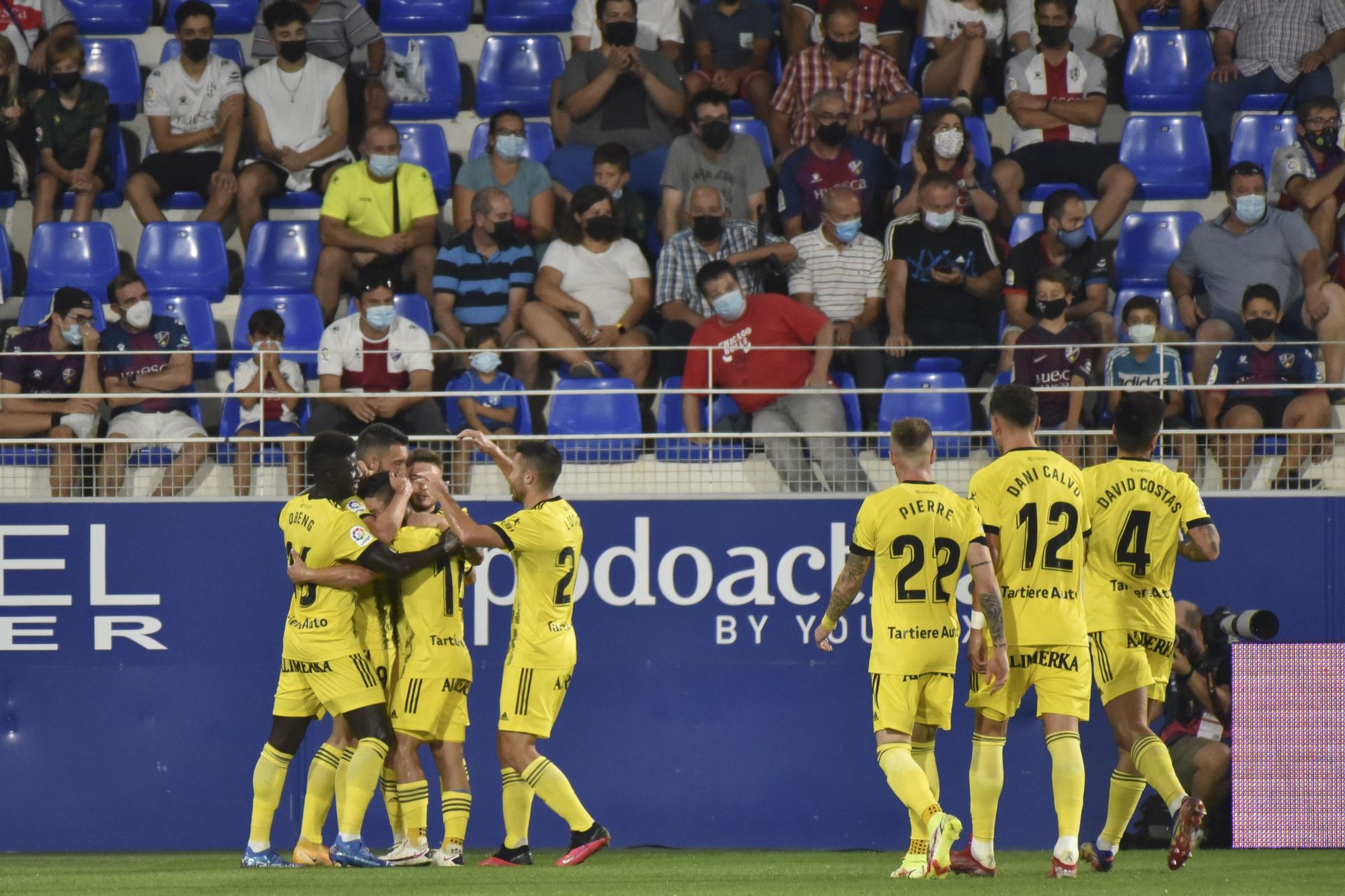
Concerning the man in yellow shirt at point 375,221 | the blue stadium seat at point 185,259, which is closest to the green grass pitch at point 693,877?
the man in yellow shirt at point 375,221

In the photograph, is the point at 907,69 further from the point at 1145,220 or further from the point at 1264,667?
the point at 1264,667

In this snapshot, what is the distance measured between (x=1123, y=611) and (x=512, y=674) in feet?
9.80

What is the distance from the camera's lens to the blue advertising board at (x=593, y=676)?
35.2ft

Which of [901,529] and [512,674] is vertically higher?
[901,529]

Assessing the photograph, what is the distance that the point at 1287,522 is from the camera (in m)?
10.7

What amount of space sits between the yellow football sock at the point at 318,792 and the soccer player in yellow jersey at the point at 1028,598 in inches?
125

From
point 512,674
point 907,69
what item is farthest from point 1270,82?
point 512,674

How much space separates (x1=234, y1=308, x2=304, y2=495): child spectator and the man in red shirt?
252 cm

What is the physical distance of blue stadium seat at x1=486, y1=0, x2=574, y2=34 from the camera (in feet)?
49.2

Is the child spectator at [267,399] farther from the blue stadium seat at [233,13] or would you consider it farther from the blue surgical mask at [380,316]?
the blue stadium seat at [233,13]

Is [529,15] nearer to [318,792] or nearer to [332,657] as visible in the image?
[332,657]

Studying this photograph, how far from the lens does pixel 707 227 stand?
12352 mm

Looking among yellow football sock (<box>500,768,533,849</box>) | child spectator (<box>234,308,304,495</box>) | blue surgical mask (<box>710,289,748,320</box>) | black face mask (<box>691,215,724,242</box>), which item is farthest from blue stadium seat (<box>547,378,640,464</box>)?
yellow football sock (<box>500,768,533,849</box>)

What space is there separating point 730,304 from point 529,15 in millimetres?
4708
